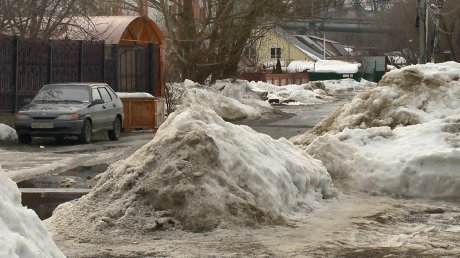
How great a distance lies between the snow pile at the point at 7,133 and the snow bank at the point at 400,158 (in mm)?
11003

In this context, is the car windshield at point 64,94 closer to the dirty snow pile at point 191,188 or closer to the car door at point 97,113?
the car door at point 97,113

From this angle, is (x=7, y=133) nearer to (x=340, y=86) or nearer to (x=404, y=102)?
(x=404, y=102)

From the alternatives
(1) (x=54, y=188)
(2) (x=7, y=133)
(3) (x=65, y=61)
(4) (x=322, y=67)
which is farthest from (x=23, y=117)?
(4) (x=322, y=67)

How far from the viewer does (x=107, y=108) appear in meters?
23.5

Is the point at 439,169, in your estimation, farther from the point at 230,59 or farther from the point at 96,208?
the point at 230,59

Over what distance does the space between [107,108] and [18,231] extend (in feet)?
60.0

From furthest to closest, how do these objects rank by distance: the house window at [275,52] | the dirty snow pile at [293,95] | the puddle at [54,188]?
the house window at [275,52]
the dirty snow pile at [293,95]
the puddle at [54,188]

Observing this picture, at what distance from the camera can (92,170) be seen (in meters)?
15.8

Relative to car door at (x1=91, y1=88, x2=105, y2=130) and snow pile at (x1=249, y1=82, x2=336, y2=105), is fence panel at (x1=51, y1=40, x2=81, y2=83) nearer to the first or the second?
car door at (x1=91, y1=88, x2=105, y2=130)

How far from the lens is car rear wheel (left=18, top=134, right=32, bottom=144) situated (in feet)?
71.6

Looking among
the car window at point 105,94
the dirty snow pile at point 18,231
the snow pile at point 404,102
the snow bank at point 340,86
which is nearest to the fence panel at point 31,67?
the car window at point 105,94

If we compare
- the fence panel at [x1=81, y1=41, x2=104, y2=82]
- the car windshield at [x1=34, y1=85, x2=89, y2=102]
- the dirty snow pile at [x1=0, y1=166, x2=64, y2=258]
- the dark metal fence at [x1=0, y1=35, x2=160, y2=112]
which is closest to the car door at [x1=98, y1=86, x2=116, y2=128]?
the car windshield at [x1=34, y1=85, x2=89, y2=102]

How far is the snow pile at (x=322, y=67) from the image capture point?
102 metres

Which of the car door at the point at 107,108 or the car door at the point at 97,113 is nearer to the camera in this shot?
the car door at the point at 97,113
